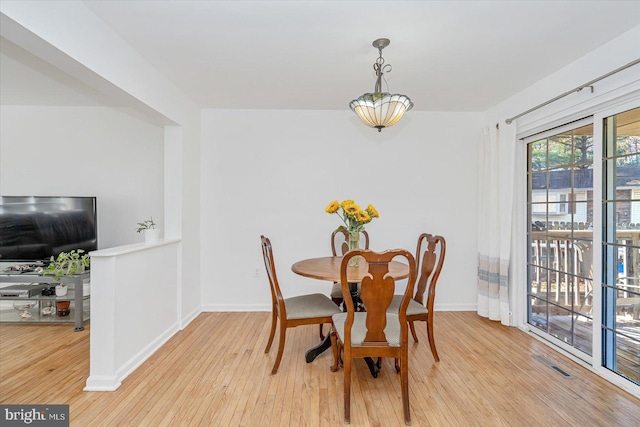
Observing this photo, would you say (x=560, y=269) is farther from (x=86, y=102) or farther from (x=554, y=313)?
(x=86, y=102)

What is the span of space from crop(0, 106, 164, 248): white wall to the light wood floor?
1448 mm

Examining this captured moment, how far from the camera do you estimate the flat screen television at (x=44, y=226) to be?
348cm

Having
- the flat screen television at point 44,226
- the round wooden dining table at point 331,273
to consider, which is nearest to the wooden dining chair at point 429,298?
the round wooden dining table at point 331,273

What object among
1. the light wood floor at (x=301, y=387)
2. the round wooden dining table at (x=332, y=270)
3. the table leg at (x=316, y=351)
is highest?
the round wooden dining table at (x=332, y=270)

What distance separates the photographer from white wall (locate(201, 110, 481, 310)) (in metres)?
3.92

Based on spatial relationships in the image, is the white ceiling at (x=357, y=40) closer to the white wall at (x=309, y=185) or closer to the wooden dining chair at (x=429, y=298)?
the white wall at (x=309, y=185)

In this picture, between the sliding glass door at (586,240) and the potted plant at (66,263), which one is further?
the potted plant at (66,263)

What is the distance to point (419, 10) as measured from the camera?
1.95m

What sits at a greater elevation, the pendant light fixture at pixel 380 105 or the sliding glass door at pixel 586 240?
the pendant light fixture at pixel 380 105

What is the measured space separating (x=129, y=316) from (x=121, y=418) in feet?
2.44

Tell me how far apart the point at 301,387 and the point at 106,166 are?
11.3 feet

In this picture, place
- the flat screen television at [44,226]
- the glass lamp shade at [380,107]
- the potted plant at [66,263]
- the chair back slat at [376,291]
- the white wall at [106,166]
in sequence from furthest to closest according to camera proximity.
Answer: the white wall at [106,166] < the flat screen television at [44,226] < the potted plant at [66,263] < the glass lamp shade at [380,107] < the chair back slat at [376,291]

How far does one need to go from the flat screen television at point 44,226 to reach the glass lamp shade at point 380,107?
10.3 feet

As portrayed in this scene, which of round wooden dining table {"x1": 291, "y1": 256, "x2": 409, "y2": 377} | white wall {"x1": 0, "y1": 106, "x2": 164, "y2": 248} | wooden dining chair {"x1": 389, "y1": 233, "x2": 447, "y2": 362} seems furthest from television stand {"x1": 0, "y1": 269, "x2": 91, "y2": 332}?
wooden dining chair {"x1": 389, "y1": 233, "x2": 447, "y2": 362}
